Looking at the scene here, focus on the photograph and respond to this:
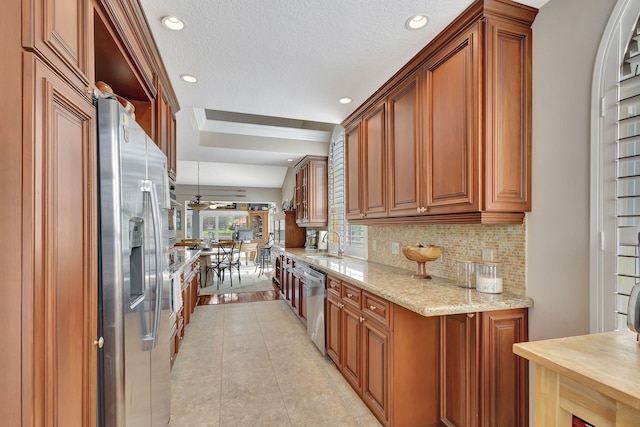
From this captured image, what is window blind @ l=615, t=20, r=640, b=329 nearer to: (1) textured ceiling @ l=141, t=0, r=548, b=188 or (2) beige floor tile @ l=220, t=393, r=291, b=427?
(1) textured ceiling @ l=141, t=0, r=548, b=188

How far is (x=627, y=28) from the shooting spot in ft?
4.36

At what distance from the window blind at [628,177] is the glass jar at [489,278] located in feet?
1.83

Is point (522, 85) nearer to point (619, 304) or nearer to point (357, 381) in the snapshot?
point (619, 304)

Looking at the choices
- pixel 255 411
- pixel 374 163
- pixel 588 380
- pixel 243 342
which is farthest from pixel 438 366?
pixel 243 342

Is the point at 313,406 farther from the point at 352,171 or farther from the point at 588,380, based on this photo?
the point at 352,171

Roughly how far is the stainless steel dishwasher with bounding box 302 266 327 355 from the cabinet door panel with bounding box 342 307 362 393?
504mm

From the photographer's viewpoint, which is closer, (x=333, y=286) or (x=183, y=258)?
(x=333, y=286)

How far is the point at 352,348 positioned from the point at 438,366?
0.73 meters

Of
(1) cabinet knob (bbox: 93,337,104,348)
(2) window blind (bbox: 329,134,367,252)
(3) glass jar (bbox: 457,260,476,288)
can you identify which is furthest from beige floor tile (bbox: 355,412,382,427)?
(2) window blind (bbox: 329,134,367,252)

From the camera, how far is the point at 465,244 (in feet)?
7.27

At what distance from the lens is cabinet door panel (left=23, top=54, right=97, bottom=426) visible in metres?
0.79

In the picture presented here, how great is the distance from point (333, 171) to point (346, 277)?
277 centimetres

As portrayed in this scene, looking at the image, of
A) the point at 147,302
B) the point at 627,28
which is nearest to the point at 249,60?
the point at 147,302

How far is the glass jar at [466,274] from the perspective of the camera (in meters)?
2.03
